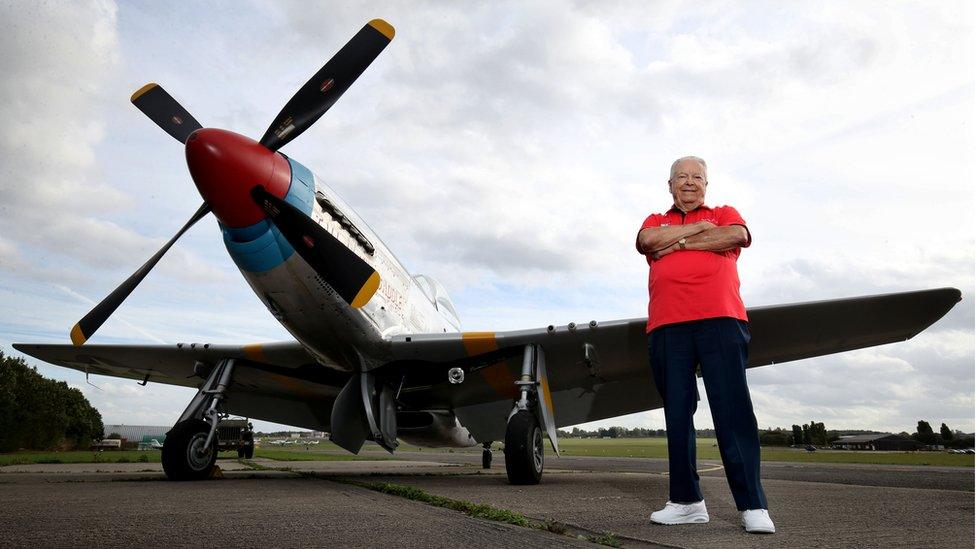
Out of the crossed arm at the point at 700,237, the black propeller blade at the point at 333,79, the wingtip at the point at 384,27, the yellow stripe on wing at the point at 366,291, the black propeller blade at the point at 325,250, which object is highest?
the wingtip at the point at 384,27

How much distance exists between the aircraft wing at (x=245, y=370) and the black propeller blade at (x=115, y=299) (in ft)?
6.05

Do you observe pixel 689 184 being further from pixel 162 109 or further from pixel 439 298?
pixel 439 298

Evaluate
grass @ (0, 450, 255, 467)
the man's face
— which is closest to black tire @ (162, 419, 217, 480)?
the man's face

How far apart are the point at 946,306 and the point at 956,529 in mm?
4017

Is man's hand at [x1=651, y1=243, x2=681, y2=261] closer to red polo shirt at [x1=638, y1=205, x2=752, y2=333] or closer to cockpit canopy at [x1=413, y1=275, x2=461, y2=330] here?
red polo shirt at [x1=638, y1=205, x2=752, y2=333]

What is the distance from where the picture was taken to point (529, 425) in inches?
278

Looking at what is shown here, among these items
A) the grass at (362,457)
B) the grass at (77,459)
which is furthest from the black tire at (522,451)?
the grass at (77,459)

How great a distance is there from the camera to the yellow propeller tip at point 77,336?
678cm

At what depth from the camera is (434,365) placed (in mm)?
8273

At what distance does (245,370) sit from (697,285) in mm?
7403

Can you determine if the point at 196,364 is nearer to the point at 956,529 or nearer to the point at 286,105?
the point at 286,105

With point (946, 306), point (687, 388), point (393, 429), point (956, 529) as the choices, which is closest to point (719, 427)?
point (687, 388)

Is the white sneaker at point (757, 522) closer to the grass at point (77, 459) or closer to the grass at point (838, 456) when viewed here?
the grass at point (838, 456)

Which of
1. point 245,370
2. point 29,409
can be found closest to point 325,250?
point 245,370
